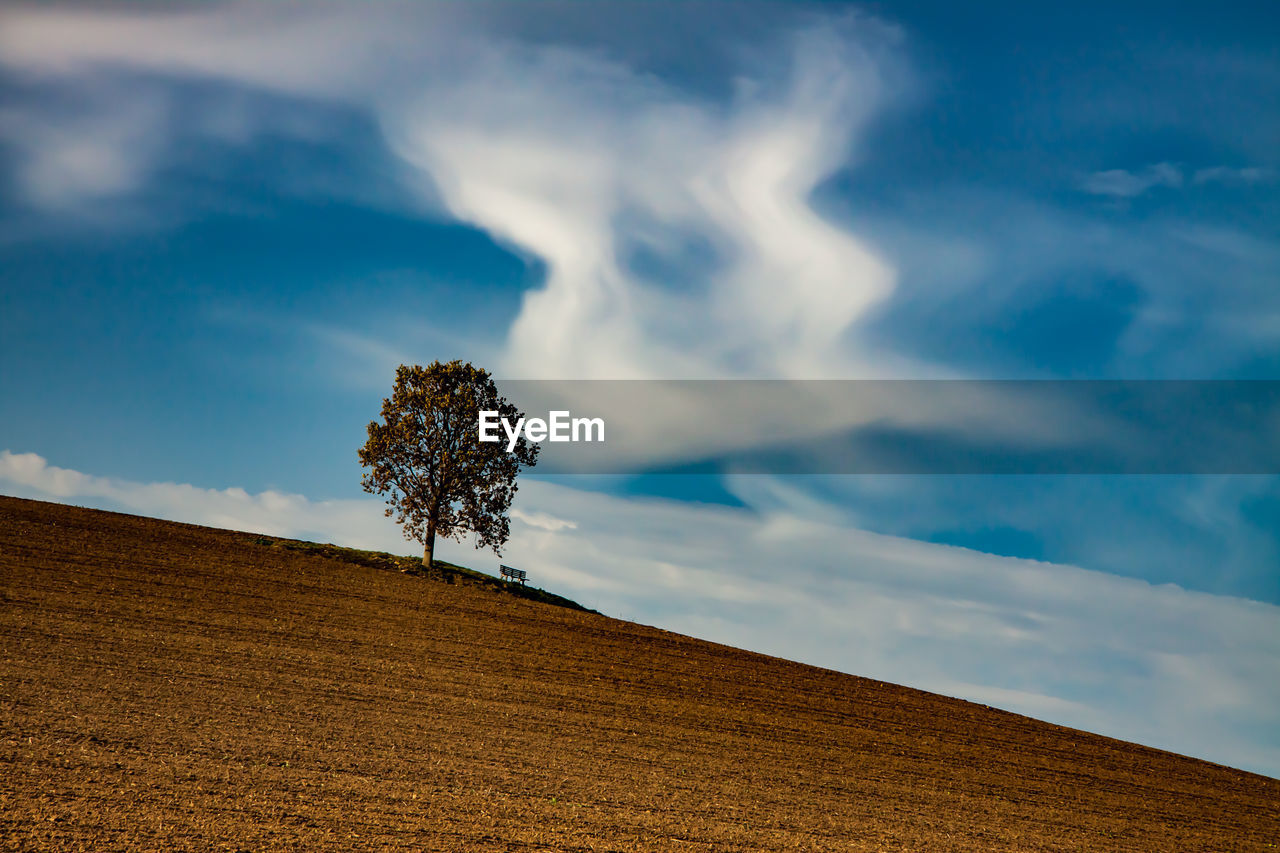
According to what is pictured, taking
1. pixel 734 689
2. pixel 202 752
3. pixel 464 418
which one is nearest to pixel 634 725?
pixel 734 689

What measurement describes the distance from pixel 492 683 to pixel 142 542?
21.1 metres

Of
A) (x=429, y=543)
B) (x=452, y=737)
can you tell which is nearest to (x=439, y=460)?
(x=429, y=543)

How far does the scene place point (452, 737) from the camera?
735 inches

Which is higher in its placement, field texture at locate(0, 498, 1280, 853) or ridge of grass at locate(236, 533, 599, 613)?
ridge of grass at locate(236, 533, 599, 613)

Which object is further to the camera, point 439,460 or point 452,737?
point 439,460

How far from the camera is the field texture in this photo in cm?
1277

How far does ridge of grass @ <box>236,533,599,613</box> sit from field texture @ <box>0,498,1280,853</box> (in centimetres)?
204

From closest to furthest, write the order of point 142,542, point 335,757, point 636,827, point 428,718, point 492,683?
point 636,827
point 335,757
point 428,718
point 492,683
point 142,542

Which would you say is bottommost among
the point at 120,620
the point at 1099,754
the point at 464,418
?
the point at 1099,754

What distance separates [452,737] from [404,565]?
24.6 m

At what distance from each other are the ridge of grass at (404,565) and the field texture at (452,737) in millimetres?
2041

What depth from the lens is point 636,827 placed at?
14.1m

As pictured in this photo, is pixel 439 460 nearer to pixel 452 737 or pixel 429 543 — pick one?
pixel 429 543

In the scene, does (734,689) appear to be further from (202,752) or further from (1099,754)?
(202,752)
